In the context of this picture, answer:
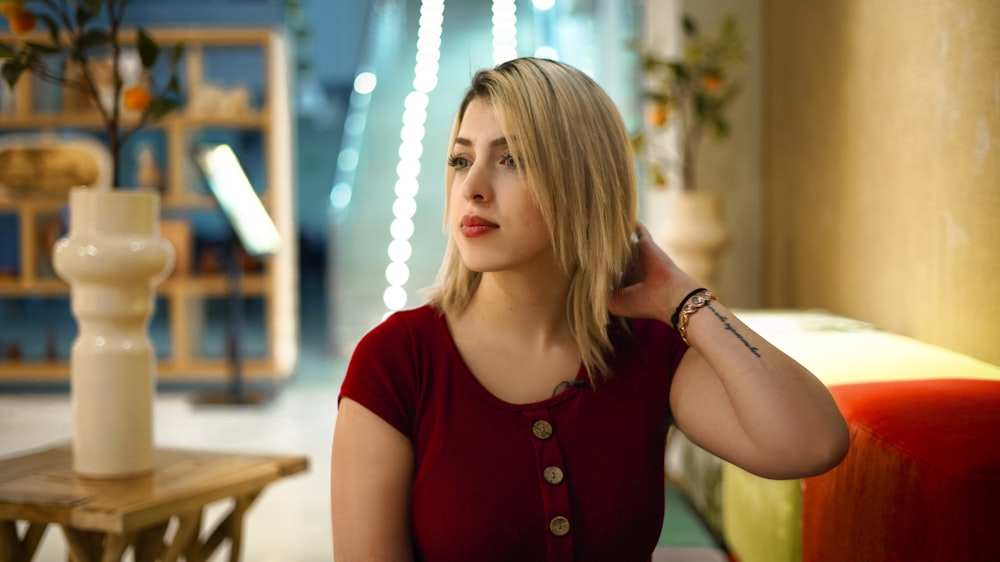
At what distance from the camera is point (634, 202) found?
150cm

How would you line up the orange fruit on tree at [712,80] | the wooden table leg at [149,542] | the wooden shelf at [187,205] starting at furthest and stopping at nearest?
the wooden shelf at [187,205] < the orange fruit on tree at [712,80] < the wooden table leg at [149,542]

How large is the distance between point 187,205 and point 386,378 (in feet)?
19.7

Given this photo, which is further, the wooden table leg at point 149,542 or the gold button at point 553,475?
the wooden table leg at point 149,542

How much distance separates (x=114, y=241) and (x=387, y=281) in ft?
22.9

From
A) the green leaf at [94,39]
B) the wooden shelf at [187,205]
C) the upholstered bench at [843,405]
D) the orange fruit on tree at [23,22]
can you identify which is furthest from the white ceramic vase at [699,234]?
the wooden shelf at [187,205]

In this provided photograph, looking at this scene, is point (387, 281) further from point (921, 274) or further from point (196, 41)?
point (921, 274)

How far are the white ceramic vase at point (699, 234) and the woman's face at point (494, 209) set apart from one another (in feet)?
9.01

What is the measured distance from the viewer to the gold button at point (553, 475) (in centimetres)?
137

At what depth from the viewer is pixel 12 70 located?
201 cm

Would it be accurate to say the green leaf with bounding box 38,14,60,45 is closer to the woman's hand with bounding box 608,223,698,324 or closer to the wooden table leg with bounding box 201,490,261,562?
the wooden table leg with bounding box 201,490,261,562

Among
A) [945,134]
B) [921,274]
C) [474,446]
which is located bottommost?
[474,446]

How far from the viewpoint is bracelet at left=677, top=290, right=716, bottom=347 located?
1462 mm

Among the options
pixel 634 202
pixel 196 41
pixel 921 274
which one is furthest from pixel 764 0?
pixel 196 41

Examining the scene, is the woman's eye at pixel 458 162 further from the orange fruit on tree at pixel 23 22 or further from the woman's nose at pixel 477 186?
the orange fruit on tree at pixel 23 22
